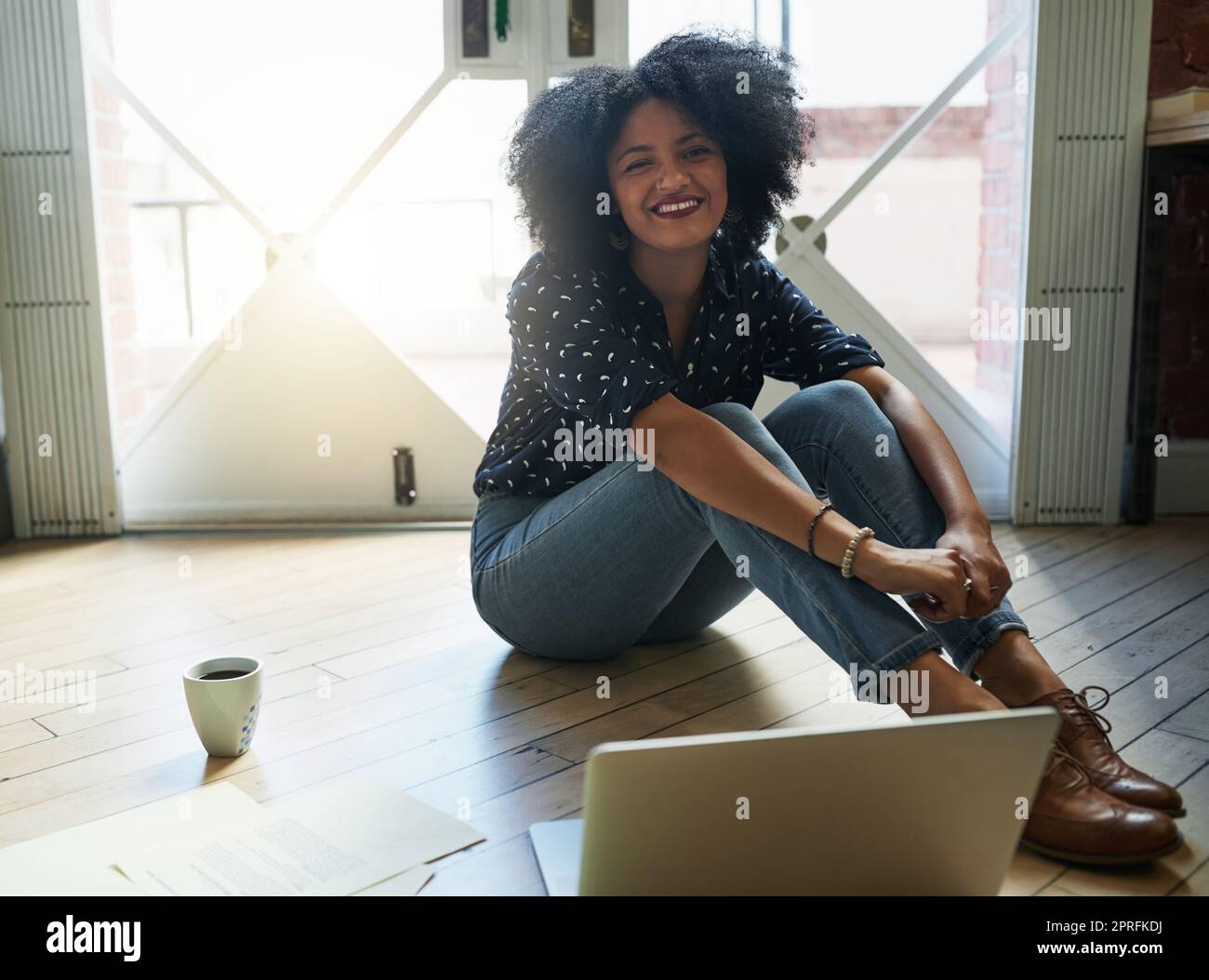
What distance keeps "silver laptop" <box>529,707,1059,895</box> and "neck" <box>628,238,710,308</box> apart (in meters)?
0.87

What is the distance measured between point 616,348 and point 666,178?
261 mm

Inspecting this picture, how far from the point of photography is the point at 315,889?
47.6 inches

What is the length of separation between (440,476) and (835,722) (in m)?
1.55

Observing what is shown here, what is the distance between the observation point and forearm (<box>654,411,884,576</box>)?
4.37 ft

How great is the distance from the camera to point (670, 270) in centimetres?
170

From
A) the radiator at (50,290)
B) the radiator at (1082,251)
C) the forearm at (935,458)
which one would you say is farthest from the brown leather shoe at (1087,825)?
the radiator at (50,290)

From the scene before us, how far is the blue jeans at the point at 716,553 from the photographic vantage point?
1351mm

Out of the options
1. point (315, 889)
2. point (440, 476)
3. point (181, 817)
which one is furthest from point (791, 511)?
point (440, 476)

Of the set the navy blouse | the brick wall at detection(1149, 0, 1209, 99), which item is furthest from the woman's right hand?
the brick wall at detection(1149, 0, 1209, 99)

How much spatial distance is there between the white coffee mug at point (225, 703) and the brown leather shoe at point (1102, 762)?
97 centimetres

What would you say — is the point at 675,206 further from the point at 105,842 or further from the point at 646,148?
the point at 105,842

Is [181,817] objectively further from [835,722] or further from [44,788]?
[835,722]

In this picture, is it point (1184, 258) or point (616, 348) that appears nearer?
point (616, 348)

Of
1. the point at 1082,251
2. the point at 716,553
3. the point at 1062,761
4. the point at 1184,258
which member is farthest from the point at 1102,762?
the point at 1184,258
